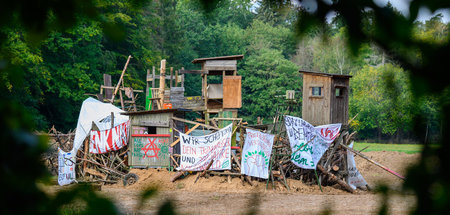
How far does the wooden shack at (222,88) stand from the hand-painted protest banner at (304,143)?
31.0 feet

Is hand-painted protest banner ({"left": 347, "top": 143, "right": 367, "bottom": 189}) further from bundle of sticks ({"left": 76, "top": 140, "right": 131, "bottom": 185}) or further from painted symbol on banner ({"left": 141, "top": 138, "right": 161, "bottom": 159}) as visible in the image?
bundle of sticks ({"left": 76, "top": 140, "right": 131, "bottom": 185})

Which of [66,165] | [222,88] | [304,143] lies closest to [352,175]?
[304,143]

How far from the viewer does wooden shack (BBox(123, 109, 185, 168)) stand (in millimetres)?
19938

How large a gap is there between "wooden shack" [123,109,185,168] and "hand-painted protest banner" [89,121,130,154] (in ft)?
1.41

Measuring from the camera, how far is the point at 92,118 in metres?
21.1

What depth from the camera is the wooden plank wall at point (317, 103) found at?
20.5 m

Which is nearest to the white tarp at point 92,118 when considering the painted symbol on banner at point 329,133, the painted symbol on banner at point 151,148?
the painted symbol on banner at point 151,148

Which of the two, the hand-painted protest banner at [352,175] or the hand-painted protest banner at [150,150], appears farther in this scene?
the hand-painted protest banner at [150,150]

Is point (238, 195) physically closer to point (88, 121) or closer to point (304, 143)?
point (304, 143)

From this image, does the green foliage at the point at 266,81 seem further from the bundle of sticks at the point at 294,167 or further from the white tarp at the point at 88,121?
the bundle of sticks at the point at 294,167

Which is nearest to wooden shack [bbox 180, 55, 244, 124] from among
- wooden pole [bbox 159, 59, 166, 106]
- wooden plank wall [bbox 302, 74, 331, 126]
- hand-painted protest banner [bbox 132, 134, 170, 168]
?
wooden pole [bbox 159, 59, 166, 106]

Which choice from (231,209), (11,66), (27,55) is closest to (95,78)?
(27,55)

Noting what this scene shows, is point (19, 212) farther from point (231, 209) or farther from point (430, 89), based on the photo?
point (231, 209)

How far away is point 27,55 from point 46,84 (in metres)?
3.89
